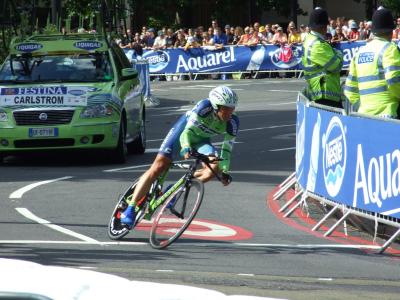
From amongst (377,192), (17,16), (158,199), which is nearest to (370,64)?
(377,192)

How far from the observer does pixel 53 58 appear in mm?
18359

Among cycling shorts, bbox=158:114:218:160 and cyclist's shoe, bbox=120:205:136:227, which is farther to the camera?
cyclist's shoe, bbox=120:205:136:227

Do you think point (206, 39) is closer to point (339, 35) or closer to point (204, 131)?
point (339, 35)

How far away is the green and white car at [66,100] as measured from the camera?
17359 mm

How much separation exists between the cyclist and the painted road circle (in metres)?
0.98

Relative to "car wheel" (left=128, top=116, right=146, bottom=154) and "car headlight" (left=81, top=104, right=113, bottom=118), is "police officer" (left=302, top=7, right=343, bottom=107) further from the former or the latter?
"car wheel" (left=128, top=116, right=146, bottom=154)

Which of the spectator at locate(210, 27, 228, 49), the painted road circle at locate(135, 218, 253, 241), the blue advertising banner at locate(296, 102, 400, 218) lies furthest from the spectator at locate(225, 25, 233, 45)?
the painted road circle at locate(135, 218, 253, 241)

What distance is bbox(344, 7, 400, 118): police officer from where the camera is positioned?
38.6 feet

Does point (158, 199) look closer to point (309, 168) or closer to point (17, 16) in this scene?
→ point (309, 168)

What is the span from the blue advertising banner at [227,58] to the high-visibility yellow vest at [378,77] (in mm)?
25683

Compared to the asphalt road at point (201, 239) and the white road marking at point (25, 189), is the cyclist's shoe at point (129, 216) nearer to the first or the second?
the asphalt road at point (201, 239)

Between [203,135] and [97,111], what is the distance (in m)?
6.95

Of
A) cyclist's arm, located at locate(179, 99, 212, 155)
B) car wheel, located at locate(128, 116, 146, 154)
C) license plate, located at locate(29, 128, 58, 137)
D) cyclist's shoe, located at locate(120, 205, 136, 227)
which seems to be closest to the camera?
cyclist's arm, located at locate(179, 99, 212, 155)

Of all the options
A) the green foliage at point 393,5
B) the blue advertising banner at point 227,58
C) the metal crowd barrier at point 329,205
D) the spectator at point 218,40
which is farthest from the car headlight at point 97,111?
the green foliage at point 393,5
